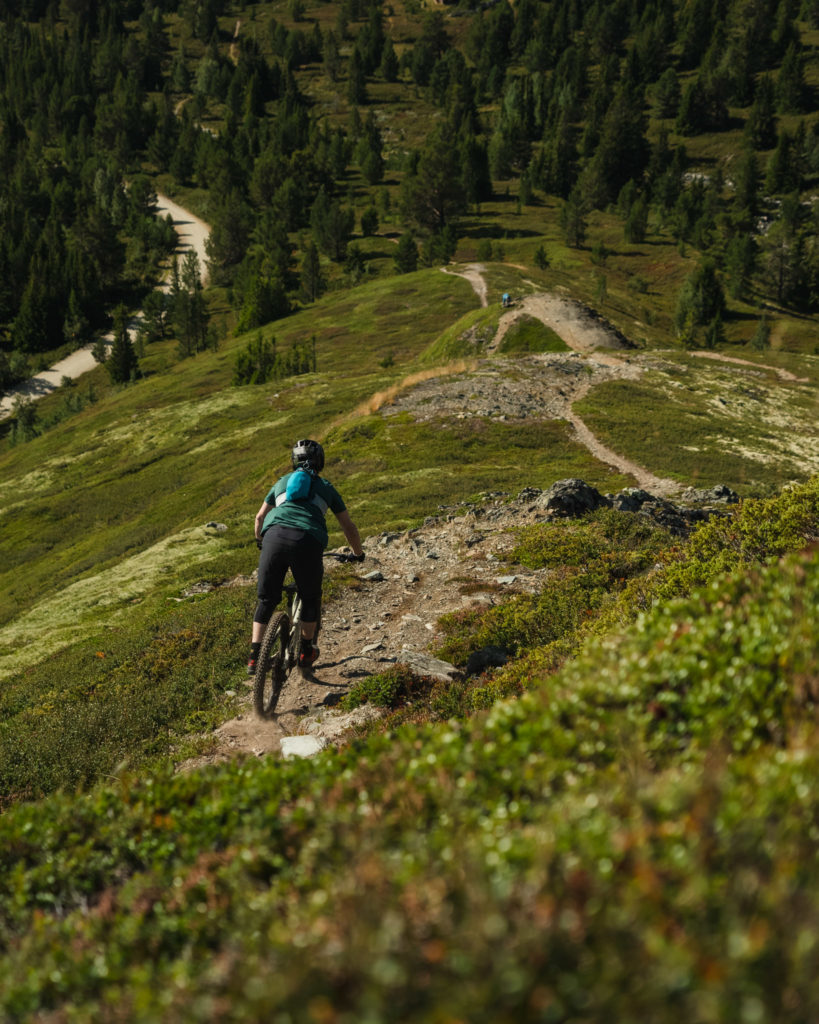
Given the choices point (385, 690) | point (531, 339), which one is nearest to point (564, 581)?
point (385, 690)

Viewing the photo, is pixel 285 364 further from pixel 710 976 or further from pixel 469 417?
pixel 710 976

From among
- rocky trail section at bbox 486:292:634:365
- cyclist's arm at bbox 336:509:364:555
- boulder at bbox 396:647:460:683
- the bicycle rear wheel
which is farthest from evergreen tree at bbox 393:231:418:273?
the bicycle rear wheel

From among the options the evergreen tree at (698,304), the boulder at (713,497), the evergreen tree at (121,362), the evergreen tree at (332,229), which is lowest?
the boulder at (713,497)

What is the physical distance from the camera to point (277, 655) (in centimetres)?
1058

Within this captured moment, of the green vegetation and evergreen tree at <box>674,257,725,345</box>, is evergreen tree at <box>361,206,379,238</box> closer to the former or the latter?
evergreen tree at <box>674,257,725,345</box>

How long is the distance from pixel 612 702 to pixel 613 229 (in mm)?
189886

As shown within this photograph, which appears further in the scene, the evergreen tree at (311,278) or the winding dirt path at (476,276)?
the evergreen tree at (311,278)

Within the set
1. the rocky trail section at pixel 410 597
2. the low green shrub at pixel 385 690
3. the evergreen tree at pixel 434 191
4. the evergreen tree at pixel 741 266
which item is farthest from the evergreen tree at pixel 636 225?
the low green shrub at pixel 385 690

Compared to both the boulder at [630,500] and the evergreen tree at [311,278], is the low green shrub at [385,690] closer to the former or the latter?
the boulder at [630,500]

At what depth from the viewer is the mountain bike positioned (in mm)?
10180

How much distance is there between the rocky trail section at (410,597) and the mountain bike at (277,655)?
1.06ft

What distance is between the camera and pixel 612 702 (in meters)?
4.78

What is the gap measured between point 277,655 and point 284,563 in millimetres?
1923

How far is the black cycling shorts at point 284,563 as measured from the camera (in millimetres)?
9445
